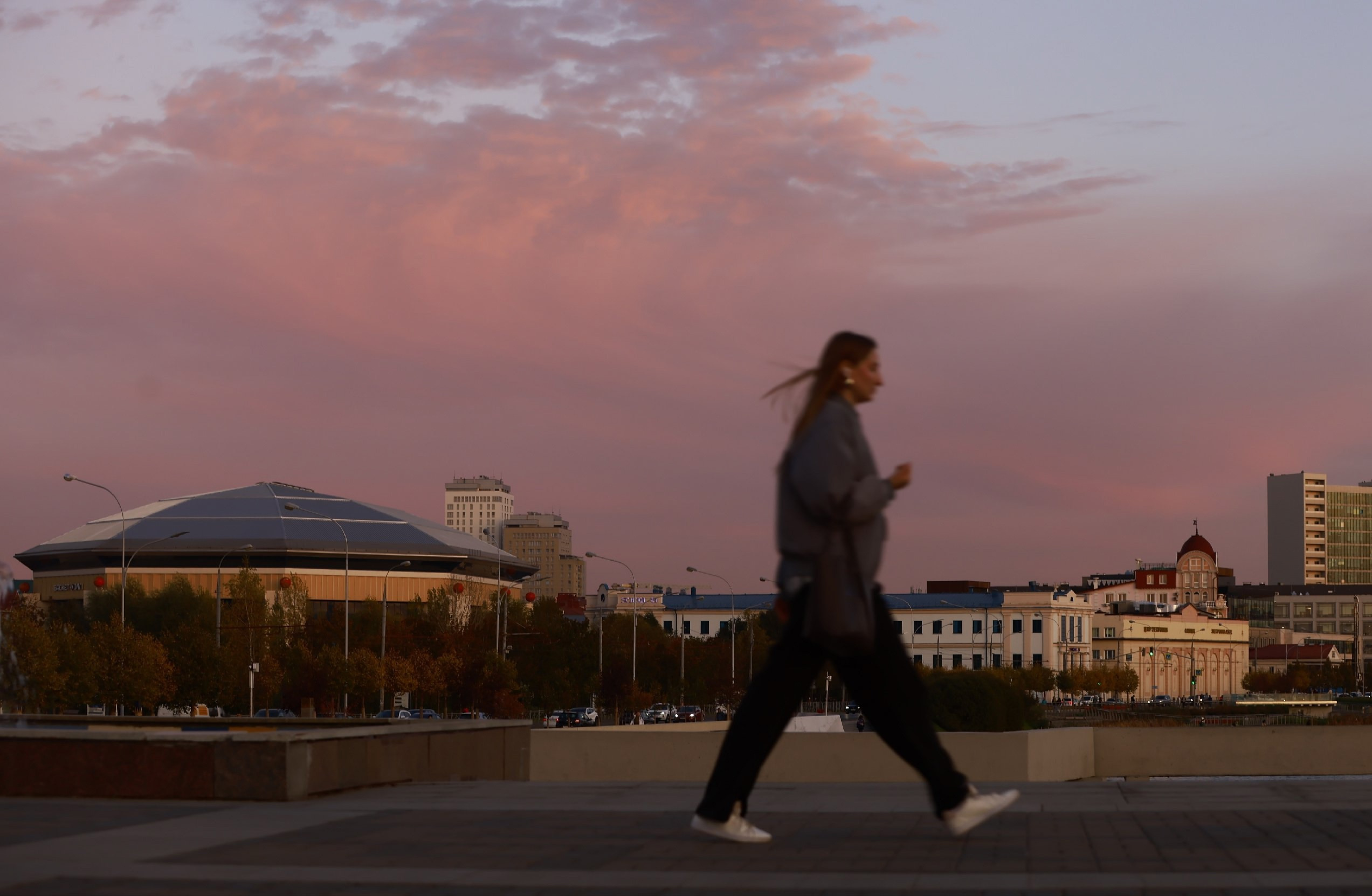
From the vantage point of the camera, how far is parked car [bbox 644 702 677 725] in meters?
93.3

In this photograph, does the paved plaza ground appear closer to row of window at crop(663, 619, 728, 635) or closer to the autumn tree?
the autumn tree

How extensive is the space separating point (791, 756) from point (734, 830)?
13409 millimetres

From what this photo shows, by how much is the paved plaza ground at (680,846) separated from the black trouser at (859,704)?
11.1 inches

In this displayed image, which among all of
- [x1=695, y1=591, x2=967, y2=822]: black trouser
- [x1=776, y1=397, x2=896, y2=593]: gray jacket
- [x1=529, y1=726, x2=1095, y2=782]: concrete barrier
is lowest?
[x1=529, y1=726, x2=1095, y2=782]: concrete barrier

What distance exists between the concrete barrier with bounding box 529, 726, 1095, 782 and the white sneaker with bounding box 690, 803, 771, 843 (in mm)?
12769

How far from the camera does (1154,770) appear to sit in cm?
2405

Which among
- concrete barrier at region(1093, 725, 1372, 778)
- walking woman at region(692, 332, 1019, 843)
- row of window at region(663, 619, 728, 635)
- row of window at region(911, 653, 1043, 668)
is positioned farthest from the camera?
row of window at region(663, 619, 728, 635)

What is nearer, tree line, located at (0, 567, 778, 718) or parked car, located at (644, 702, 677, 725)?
tree line, located at (0, 567, 778, 718)

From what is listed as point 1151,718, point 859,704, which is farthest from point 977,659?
point 859,704

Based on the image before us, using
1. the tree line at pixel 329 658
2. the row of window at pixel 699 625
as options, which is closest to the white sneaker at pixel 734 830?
the tree line at pixel 329 658

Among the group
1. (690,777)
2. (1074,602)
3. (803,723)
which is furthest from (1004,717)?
(1074,602)

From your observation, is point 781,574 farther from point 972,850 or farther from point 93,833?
point 93,833

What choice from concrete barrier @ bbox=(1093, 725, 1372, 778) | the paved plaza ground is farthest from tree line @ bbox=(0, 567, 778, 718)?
the paved plaza ground

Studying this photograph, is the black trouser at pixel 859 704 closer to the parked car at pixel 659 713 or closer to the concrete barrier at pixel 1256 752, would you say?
the concrete barrier at pixel 1256 752
